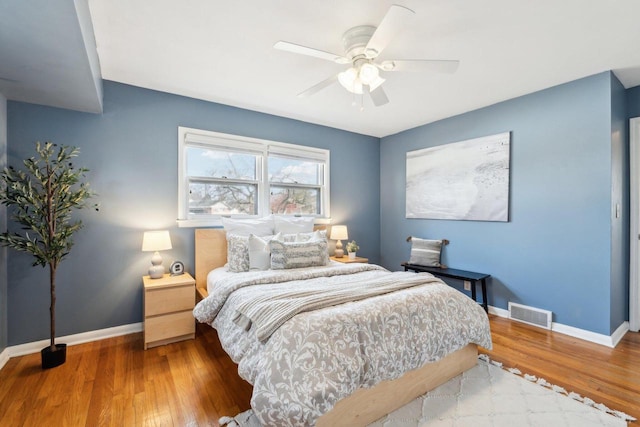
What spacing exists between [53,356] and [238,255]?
1650 millimetres

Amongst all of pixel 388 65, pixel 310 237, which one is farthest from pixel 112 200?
pixel 388 65

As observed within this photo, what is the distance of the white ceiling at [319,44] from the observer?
185cm

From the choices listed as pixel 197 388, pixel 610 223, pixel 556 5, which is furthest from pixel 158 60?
pixel 610 223

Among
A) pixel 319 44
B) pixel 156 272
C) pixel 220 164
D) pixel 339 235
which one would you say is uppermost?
pixel 319 44

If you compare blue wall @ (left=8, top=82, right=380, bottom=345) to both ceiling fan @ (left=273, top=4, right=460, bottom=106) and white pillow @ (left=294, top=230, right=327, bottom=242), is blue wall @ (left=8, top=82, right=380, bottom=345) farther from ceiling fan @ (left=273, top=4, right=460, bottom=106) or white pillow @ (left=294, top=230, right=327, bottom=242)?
ceiling fan @ (left=273, top=4, right=460, bottom=106)

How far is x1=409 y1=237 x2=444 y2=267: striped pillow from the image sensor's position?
404 cm

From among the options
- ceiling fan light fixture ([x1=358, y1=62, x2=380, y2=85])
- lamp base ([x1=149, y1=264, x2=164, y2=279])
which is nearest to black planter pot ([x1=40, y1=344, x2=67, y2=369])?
lamp base ([x1=149, y1=264, x2=164, y2=279])

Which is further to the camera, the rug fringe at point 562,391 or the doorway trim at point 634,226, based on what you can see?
the doorway trim at point 634,226

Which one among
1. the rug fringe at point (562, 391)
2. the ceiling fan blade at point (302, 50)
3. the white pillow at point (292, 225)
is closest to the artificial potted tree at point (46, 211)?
the white pillow at point (292, 225)

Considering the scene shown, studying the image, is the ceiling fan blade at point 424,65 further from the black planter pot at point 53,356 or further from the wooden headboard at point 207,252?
the black planter pot at point 53,356

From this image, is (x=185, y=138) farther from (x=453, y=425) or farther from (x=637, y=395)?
(x=637, y=395)

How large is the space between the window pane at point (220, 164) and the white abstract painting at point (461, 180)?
97.8 inches

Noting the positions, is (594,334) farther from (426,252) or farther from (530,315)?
(426,252)

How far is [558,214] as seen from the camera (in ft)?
9.84
